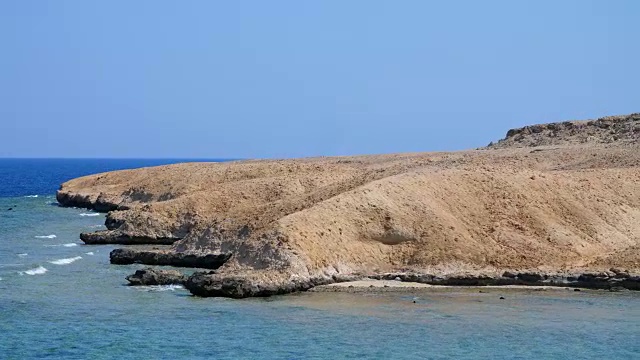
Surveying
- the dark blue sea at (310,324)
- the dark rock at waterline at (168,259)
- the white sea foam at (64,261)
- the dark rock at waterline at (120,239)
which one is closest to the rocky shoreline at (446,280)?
the dark blue sea at (310,324)

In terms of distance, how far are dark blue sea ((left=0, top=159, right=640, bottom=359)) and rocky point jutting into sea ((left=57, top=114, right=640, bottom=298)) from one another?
1.16 metres

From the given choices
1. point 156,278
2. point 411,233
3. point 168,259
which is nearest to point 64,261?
point 168,259

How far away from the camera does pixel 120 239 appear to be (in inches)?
2058

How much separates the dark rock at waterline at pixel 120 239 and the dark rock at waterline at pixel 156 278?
13922mm

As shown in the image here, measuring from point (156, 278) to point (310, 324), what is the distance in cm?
936

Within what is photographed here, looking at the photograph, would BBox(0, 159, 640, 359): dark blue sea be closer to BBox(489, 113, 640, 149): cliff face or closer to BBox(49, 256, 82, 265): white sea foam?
BBox(49, 256, 82, 265): white sea foam

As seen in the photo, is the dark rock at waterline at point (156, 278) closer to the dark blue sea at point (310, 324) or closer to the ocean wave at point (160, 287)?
the ocean wave at point (160, 287)

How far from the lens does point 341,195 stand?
1644 inches

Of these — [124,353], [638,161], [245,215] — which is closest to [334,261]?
[245,215]

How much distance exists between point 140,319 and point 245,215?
13.4 m

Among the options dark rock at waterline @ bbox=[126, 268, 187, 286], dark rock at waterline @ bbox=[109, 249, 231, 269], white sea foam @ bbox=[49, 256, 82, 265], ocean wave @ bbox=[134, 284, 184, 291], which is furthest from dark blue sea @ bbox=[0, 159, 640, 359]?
white sea foam @ bbox=[49, 256, 82, 265]

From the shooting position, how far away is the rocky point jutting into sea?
36688mm

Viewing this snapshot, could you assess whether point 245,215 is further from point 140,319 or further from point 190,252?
point 140,319

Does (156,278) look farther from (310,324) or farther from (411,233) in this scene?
(411,233)
